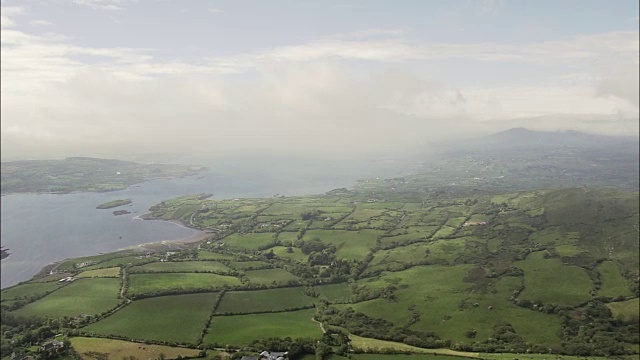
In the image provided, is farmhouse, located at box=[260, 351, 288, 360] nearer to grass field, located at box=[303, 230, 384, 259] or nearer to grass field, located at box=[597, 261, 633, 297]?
grass field, located at box=[303, 230, 384, 259]

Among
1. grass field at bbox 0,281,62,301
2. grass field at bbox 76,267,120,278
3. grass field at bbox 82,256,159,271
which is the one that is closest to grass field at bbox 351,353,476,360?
grass field at bbox 76,267,120,278

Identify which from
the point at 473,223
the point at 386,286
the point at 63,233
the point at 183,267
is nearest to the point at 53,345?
the point at 183,267

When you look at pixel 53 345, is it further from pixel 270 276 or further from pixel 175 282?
pixel 270 276

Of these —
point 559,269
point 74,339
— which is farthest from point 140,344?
point 559,269

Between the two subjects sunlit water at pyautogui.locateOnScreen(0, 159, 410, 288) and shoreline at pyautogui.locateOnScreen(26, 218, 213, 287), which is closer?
shoreline at pyautogui.locateOnScreen(26, 218, 213, 287)

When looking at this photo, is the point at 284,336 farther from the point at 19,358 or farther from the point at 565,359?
the point at 565,359

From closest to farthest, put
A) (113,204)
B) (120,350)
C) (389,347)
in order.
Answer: (120,350) < (389,347) < (113,204)

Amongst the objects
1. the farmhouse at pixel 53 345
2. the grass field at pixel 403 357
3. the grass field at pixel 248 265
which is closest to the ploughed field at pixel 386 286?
the grass field at pixel 248 265
